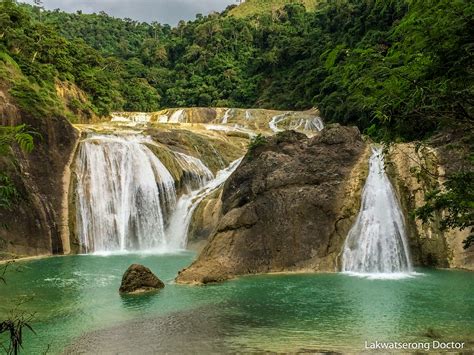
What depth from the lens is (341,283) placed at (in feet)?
50.5

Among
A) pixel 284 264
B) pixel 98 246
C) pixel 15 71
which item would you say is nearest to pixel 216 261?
pixel 284 264

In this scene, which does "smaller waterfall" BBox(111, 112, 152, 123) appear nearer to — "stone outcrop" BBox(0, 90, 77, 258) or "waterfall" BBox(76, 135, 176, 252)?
"waterfall" BBox(76, 135, 176, 252)

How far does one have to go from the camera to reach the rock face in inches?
695

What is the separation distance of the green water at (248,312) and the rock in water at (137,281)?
414 mm

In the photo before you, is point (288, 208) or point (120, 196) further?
point (120, 196)

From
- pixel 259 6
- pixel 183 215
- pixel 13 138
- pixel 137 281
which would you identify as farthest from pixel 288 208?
pixel 259 6

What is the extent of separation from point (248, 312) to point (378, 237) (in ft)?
27.8

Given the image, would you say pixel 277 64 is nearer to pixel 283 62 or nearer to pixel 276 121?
pixel 283 62

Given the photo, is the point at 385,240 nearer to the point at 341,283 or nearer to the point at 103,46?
the point at 341,283

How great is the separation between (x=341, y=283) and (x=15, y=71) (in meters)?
25.2

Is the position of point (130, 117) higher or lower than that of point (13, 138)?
higher

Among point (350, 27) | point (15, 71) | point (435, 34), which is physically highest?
point (350, 27)

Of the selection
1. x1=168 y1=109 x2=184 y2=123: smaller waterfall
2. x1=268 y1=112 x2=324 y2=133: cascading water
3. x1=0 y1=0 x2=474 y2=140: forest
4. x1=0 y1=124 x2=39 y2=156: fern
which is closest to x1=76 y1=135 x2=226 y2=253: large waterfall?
x1=0 y1=0 x2=474 y2=140: forest

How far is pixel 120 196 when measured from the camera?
27297mm
